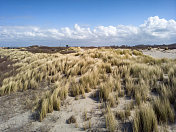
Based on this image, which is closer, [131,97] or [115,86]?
[131,97]

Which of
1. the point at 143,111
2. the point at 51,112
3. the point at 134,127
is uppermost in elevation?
the point at 143,111

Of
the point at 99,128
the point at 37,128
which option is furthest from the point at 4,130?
the point at 99,128

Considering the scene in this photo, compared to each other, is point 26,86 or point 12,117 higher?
point 26,86

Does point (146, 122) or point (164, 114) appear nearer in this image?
point (146, 122)

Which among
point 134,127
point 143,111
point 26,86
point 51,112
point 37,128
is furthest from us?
point 26,86

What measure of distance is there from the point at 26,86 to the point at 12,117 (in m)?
2.05

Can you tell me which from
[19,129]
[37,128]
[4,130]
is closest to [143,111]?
[37,128]

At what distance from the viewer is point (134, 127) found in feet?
6.98

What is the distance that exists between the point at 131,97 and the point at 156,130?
126 cm

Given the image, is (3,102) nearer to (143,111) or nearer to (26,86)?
(26,86)

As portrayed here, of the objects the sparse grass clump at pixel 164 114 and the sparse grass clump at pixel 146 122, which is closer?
the sparse grass clump at pixel 146 122

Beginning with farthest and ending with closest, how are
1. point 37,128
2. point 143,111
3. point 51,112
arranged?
point 51,112
point 37,128
point 143,111

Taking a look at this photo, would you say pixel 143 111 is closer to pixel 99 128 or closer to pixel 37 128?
pixel 99 128

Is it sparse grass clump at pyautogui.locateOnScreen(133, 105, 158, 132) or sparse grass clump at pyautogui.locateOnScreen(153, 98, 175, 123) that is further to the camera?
sparse grass clump at pyautogui.locateOnScreen(153, 98, 175, 123)
